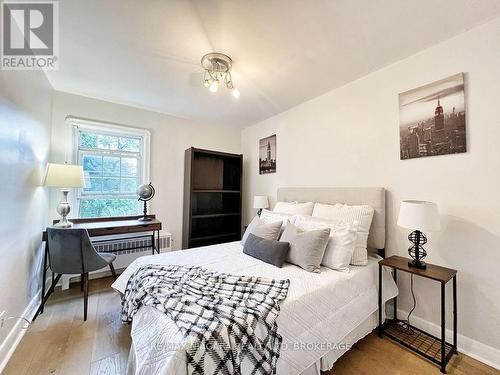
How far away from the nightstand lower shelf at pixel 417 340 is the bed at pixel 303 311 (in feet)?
0.62

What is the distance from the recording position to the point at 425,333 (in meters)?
1.88

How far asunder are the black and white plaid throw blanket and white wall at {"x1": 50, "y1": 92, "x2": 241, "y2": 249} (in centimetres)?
204

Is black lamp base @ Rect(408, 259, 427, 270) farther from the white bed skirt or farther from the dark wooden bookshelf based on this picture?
the dark wooden bookshelf

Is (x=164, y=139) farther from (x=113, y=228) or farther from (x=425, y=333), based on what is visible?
(x=425, y=333)

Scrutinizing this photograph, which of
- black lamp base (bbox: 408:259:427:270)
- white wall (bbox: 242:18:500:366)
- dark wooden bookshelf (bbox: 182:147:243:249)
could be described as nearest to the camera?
white wall (bbox: 242:18:500:366)

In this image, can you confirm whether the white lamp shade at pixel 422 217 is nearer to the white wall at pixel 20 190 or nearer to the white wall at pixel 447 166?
the white wall at pixel 447 166

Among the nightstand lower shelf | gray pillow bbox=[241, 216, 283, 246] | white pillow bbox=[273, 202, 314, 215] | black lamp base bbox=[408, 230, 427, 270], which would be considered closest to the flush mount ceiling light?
gray pillow bbox=[241, 216, 283, 246]

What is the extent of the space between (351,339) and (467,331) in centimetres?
92

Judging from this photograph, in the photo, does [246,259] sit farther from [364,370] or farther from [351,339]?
[364,370]

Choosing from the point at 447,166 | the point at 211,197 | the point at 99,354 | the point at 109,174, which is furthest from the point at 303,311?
the point at 109,174

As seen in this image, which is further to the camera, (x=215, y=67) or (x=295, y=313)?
(x=215, y=67)

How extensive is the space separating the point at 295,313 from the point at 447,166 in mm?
1729

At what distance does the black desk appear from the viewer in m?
2.30

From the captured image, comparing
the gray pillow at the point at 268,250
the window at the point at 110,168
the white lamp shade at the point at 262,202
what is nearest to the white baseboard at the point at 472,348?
the gray pillow at the point at 268,250
